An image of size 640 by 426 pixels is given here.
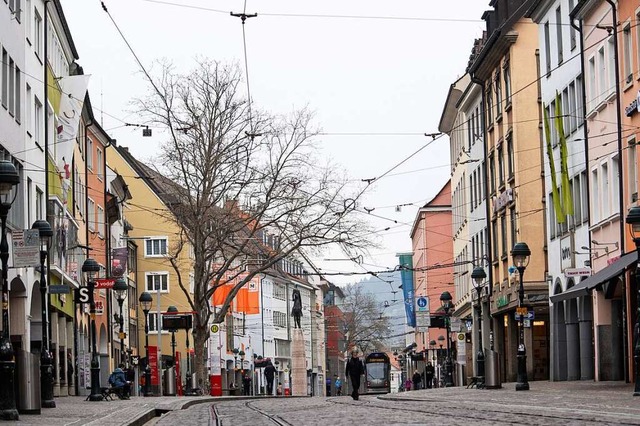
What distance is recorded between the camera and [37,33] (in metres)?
45.8

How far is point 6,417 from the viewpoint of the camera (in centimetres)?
2244

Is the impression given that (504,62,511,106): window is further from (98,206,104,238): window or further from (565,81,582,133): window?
(98,206,104,238): window

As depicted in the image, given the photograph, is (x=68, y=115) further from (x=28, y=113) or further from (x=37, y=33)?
(x=28, y=113)

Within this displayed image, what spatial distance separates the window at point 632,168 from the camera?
3731 centimetres

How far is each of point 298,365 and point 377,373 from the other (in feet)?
104

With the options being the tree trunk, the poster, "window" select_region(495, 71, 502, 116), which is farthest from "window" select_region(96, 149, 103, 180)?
"window" select_region(495, 71, 502, 116)

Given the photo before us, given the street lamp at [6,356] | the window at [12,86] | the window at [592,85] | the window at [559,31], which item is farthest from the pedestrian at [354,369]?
the street lamp at [6,356]

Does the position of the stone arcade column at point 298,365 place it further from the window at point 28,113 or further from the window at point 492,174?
the window at point 28,113

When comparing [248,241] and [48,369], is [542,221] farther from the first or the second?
[48,369]

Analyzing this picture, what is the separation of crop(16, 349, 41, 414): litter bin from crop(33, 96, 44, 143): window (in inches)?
765

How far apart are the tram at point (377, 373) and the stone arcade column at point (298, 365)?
29.2 meters

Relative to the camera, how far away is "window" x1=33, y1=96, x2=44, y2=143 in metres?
44.1

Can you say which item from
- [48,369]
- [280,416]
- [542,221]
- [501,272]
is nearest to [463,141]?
[501,272]

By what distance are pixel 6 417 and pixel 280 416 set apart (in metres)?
5.07
